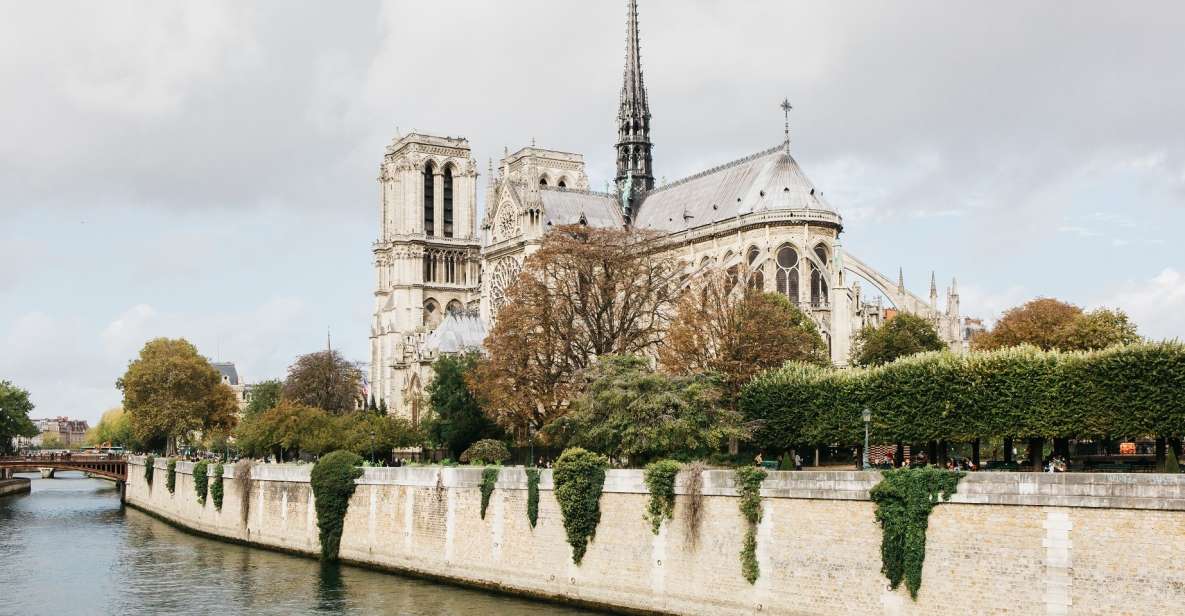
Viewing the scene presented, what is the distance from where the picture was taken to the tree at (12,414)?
9312 centimetres

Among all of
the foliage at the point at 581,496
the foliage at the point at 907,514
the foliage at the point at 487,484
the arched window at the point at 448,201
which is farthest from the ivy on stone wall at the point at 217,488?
the arched window at the point at 448,201

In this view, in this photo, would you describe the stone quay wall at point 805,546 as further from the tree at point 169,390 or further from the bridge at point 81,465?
the bridge at point 81,465

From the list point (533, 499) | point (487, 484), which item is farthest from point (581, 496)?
point (487, 484)

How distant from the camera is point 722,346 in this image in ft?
134

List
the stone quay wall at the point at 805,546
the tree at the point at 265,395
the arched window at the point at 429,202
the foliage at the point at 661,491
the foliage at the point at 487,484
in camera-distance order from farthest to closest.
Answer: the arched window at the point at 429,202
the tree at the point at 265,395
the foliage at the point at 487,484
the foliage at the point at 661,491
the stone quay wall at the point at 805,546

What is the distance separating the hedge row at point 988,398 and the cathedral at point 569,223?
17.7 m

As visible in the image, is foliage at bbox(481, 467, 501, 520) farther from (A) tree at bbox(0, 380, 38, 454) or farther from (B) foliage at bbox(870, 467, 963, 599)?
(A) tree at bbox(0, 380, 38, 454)

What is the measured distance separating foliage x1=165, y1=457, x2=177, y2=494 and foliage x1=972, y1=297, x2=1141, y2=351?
34.8m

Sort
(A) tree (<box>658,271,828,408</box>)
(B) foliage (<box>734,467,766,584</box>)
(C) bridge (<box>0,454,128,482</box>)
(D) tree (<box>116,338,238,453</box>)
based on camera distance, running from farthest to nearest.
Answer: (C) bridge (<box>0,454,128,482</box>) → (D) tree (<box>116,338,238,453</box>) → (A) tree (<box>658,271,828,408</box>) → (B) foliage (<box>734,467,766,584</box>)

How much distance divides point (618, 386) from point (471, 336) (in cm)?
4720

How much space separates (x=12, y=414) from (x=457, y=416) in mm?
51631

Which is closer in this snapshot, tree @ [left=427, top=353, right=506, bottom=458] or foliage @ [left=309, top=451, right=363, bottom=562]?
foliage @ [left=309, top=451, right=363, bottom=562]

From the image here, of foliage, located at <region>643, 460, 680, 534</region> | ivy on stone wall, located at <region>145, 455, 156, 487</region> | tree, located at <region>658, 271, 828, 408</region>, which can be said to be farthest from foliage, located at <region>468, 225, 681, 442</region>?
ivy on stone wall, located at <region>145, 455, 156, 487</region>

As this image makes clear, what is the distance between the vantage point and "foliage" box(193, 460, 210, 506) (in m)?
50.8
